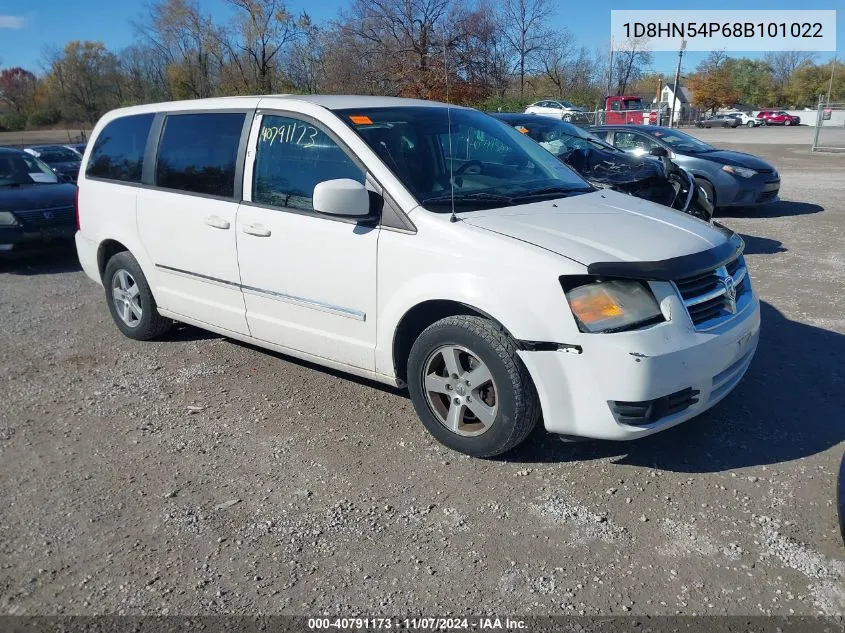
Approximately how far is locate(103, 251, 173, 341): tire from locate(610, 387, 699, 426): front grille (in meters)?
3.71

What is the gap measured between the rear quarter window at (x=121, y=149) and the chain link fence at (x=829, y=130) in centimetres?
2305

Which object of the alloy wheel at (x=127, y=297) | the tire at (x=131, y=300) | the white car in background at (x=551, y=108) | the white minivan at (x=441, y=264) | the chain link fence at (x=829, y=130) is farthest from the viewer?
the white car in background at (x=551, y=108)

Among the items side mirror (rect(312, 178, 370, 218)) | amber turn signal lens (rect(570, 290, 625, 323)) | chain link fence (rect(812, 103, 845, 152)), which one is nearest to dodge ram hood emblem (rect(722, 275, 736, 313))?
amber turn signal lens (rect(570, 290, 625, 323))

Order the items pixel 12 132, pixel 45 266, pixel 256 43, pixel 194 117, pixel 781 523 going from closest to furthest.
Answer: pixel 781 523, pixel 194 117, pixel 45 266, pixel 256 43, pixel 12 132

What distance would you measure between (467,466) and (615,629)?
126cm

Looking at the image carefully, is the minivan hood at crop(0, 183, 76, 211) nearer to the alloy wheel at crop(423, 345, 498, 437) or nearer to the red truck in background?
the alloy wheel at crop(423, 345, 498, 437)

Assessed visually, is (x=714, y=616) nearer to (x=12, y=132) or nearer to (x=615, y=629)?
(x=615, y=629)

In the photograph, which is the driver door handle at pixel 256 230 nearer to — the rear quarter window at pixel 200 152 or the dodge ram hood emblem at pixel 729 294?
the rear quarter window at pixel 200 152

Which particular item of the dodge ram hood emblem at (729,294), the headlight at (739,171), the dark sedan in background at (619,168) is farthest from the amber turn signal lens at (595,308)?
the headlight at (739,171)

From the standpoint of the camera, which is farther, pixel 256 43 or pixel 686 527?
pixel 256 43

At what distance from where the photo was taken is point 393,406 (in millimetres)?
4344

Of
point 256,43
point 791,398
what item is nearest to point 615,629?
point 791,398

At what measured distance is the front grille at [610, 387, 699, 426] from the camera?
3174mm

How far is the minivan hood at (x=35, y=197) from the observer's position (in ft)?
28.2
